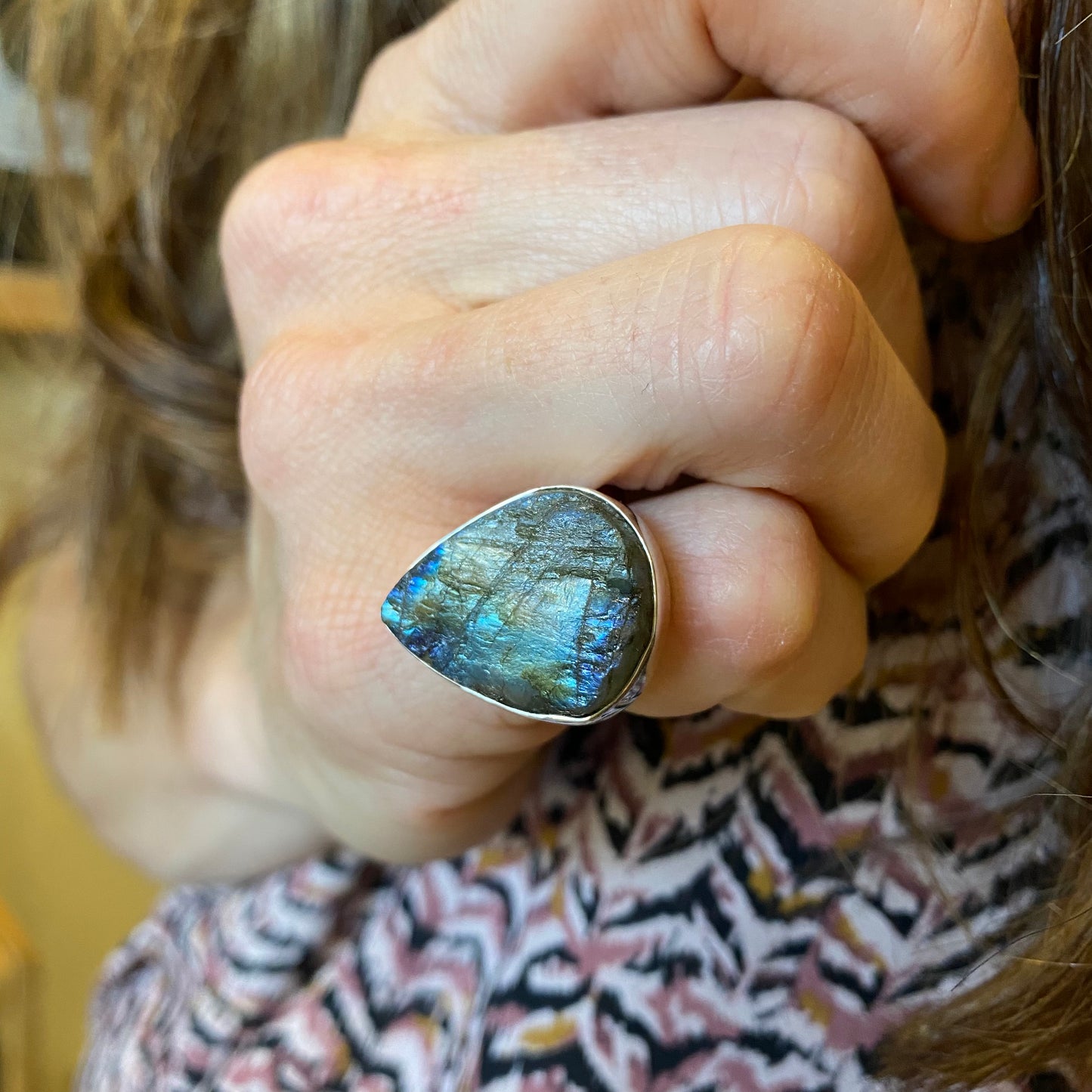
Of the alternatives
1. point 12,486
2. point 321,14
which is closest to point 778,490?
point 321,14

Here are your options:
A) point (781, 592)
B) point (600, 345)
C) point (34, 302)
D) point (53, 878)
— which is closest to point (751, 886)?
point (781, 592)

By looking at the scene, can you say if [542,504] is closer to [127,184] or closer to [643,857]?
[643,857]

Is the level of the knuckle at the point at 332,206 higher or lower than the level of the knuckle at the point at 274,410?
higher

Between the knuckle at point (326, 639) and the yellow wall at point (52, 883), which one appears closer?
the knuckle at point (326, 639)

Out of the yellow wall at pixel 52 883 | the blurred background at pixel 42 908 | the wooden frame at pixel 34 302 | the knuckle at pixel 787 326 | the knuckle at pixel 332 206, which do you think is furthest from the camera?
the yellow wall at pixel 52 883

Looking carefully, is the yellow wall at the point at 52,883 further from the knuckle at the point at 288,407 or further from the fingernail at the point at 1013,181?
the fingernail at the point at 1013,181

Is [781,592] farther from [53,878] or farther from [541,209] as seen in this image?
[53,878]

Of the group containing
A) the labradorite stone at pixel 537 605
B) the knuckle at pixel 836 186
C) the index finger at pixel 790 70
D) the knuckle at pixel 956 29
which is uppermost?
the knuckle at pixel 956 29

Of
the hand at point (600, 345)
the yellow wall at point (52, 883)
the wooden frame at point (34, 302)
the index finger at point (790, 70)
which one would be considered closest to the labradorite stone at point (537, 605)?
the hand at point (600, 345)
